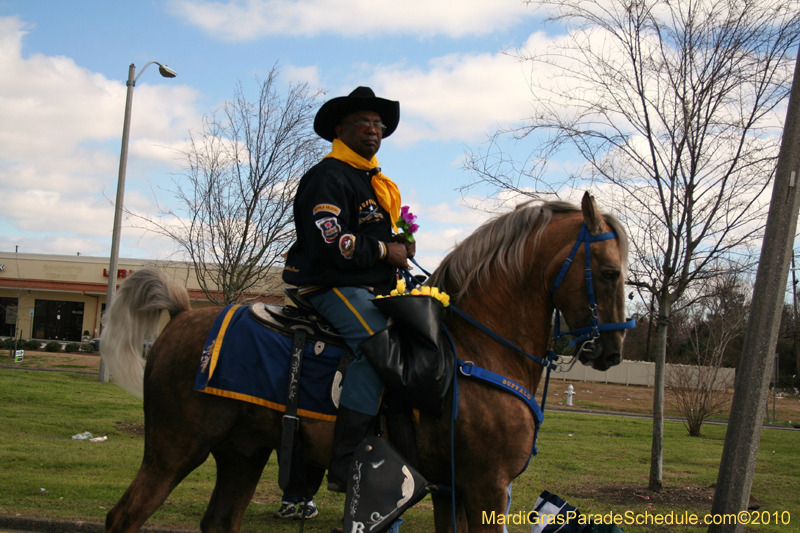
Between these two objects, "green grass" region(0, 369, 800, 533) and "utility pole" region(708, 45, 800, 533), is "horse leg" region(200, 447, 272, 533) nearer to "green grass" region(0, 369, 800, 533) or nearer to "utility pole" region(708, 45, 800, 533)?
"green grass" region(0, 369, 800, 533)

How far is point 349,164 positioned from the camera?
12.2ft

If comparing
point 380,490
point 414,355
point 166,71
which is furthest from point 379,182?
point 166,71

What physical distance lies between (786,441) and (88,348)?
34.1m

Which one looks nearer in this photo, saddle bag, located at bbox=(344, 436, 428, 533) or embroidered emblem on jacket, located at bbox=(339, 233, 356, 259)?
saddle bag, located at bbox=(344, 436, 428, 533)

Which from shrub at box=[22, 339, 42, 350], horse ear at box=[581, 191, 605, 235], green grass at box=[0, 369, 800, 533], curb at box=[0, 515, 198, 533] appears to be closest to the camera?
horse ear at box=[581, 191, 605, 235]

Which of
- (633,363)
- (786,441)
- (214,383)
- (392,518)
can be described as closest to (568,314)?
(392,518)

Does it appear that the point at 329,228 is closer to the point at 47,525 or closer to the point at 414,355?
the point at 414,355

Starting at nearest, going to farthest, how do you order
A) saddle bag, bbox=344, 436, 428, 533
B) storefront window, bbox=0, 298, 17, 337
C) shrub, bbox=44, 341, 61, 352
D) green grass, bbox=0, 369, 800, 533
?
1. saddle bag, bbox=344, 436, 428, 533
2. green grass, bbox=0, 369, 800, 533
3. shrub, bbox=44, 341, 61, 352
4. storefront window, bbox=0, 298, 17, 337

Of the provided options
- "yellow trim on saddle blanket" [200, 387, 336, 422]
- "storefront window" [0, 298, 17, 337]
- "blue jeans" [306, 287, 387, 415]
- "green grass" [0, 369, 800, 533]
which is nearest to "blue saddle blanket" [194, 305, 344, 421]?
"yellow trim on saddle blanket" [200, 387, 336, 422]

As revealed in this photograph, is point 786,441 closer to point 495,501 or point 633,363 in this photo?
point 495,501

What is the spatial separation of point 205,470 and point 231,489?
4735 millimetres

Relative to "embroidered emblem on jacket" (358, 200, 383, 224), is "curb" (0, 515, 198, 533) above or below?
below

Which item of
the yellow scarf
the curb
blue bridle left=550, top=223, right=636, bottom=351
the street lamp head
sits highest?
the street lamp head

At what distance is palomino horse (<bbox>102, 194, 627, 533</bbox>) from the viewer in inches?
125
